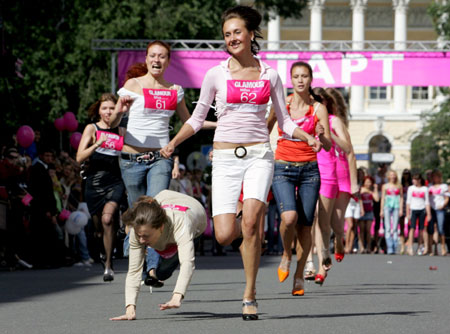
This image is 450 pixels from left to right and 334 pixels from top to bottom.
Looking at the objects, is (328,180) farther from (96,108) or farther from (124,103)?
(96,108)

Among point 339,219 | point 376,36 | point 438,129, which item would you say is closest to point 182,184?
point 339,219

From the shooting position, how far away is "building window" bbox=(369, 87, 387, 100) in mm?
91750

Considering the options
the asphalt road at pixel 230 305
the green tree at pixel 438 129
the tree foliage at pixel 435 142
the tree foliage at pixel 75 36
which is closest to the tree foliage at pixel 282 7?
the tree foliage at pixel 75 36

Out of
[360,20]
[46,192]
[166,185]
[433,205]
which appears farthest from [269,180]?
[360,20]

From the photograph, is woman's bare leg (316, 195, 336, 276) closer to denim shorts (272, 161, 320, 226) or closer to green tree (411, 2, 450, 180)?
denim shorts (272, 161, 320, 226)

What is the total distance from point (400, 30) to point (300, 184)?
82.5m

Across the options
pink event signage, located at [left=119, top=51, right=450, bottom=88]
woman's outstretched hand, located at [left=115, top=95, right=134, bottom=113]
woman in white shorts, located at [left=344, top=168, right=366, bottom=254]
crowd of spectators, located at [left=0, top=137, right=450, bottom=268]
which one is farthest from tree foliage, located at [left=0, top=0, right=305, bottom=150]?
woman's outstretched hand, located at [left=115, top=95, right=134, bottom=113]

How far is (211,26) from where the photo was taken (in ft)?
131

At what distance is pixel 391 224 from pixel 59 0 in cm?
1537

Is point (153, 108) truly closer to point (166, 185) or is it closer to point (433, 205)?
point (166, 185)

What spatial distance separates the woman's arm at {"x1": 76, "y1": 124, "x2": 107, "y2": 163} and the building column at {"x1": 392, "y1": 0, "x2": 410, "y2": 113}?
78.3m

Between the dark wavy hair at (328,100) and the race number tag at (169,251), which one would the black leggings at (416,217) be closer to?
the dark wavy hair at (328,100)

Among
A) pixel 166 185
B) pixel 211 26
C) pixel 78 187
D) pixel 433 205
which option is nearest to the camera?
pixel 166 185

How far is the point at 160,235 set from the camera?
8273mm
